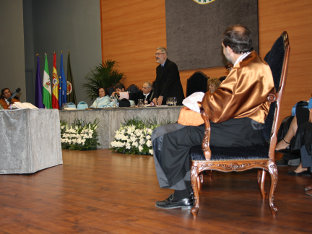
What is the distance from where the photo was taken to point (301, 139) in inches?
122

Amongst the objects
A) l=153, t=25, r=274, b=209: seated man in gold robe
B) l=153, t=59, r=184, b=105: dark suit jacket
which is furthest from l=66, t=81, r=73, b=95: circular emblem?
l=153, t=25, r=274, b=209: seated man in gold robe

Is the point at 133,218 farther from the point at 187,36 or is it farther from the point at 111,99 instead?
the point at 187,36

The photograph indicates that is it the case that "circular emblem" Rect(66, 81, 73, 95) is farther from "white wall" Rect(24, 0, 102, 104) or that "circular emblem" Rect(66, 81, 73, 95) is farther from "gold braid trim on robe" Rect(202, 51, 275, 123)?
"gold braid trim on robe" Rect(202, 51, 275, 123)

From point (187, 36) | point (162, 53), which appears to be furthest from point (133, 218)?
point (187, 36)

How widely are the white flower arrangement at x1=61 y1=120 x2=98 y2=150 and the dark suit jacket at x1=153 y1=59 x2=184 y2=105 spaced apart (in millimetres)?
1265

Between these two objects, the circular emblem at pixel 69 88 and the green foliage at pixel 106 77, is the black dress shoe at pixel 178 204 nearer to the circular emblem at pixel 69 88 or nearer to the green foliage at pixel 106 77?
the green foliage at pixel 106 77

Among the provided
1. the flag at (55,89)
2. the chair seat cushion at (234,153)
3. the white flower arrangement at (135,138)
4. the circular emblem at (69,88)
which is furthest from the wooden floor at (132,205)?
the circular emblem at (69,88)

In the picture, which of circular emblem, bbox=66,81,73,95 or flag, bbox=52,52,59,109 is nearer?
flag, bbox=52,52,59,109

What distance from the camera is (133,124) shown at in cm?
516

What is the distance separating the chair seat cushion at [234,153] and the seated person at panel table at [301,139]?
3.25 ft

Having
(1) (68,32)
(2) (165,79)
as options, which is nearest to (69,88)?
(1) (68,32)

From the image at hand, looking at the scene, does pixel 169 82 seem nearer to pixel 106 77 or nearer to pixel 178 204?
pixel 106 77

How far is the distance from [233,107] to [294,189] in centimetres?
110

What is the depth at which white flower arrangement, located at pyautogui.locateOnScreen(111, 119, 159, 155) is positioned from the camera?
4.88 m
